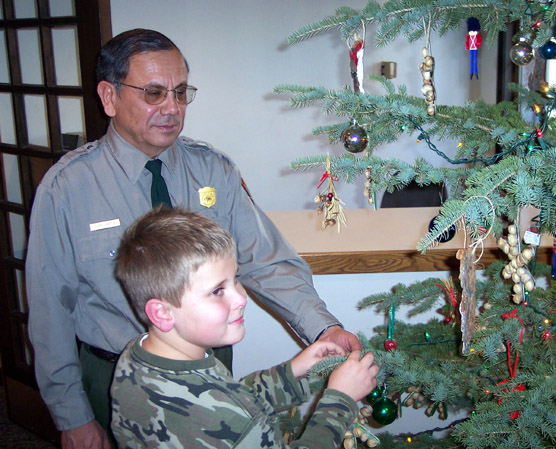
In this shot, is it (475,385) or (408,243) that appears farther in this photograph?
(408,243)

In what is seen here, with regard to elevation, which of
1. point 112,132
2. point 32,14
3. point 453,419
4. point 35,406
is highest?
point 32,14

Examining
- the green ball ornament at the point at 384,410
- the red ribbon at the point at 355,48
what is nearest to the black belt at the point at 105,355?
the green ball ornament at the point at 384,410

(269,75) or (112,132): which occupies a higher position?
(269,75)

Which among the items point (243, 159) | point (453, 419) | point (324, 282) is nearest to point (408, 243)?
point (324, 282)

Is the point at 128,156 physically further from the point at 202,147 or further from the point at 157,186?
the point at 202,147

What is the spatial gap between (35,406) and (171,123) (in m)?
1.87

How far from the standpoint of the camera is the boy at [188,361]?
90 cm

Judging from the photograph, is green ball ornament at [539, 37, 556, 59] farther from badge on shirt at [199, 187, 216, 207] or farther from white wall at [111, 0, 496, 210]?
white wall at [111, 0, 496, 210]

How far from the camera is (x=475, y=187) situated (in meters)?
1.04

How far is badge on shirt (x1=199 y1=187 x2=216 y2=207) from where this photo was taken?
4.92 ft

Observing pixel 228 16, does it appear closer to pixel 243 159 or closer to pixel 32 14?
pixel 243 159

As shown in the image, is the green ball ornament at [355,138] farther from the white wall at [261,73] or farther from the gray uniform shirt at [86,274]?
the white wall at [261,73]

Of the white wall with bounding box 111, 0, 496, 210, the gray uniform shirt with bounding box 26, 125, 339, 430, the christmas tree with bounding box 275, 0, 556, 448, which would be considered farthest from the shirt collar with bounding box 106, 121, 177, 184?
the white wall with bounding box 111, 0, 496, 210

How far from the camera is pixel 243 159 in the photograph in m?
4.57
